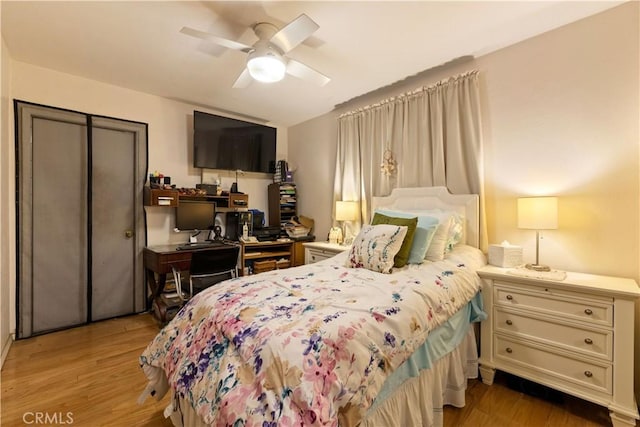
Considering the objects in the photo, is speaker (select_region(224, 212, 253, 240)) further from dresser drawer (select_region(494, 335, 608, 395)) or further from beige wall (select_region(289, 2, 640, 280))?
dresser drawer (select_region(494, 335, 608, 395))

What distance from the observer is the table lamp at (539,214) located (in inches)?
74.4

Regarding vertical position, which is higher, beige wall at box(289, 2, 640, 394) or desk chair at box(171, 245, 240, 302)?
beige wall at box(289, 2, 640, 394)

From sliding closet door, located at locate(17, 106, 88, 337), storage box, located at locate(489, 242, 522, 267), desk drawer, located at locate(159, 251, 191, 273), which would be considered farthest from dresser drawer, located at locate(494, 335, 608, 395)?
sliding closet door, located at locate(17, 106, 88, 337)

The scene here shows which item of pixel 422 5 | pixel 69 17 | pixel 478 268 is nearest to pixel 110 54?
pixel 69 17

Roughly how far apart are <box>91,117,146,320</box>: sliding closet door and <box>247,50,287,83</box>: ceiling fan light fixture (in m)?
2.00

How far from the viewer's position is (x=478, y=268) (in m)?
2.09

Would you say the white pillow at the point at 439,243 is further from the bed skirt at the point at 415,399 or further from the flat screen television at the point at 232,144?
the flat screen television at the point at 232,144

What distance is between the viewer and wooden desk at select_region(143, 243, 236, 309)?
9.49 feet

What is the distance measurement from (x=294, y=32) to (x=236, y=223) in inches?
104

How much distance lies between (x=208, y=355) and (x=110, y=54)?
276 cm

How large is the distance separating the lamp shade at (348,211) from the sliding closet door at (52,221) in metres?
2.81

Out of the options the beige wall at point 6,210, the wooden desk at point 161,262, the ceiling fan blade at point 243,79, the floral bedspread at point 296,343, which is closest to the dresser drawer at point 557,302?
the floral bedspread at point 296,343

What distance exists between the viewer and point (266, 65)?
203 centimetres

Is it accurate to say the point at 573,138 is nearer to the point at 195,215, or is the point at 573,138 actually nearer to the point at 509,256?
the point at 509,256
